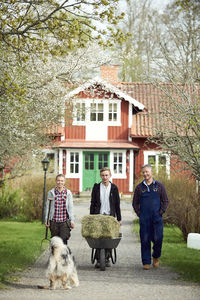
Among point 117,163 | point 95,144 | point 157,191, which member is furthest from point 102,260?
point 117,163

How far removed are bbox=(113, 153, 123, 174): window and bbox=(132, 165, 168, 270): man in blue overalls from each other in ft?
71.9

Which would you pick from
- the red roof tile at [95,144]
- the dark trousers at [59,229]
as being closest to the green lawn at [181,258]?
the dark trousers at [59,229]

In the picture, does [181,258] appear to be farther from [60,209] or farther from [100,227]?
[60,209]

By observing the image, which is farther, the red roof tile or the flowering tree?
the red roof tile

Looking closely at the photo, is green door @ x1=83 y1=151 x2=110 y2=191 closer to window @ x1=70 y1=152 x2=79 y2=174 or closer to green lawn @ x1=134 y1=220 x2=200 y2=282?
window @ x1=70 y1=152 x2=79 y2=174

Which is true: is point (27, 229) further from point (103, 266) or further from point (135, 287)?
point (135, 287)

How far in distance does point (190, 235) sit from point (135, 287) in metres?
5.51

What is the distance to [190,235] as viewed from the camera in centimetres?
1370

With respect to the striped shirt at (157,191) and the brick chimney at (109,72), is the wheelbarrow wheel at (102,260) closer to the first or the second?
the striped shirt at (157,191)

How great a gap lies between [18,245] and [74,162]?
61.8ft

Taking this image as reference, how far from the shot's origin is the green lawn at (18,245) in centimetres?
1043

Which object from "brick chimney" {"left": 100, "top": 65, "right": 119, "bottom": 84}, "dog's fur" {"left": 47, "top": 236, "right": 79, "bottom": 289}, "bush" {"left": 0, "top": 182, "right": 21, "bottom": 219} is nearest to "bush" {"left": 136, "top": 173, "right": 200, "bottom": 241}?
"bush" {"left": 0, "top": 182, "right": 21, "bottom": 219}

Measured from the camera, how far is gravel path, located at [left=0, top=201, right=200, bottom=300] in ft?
25.6

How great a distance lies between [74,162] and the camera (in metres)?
32.3
